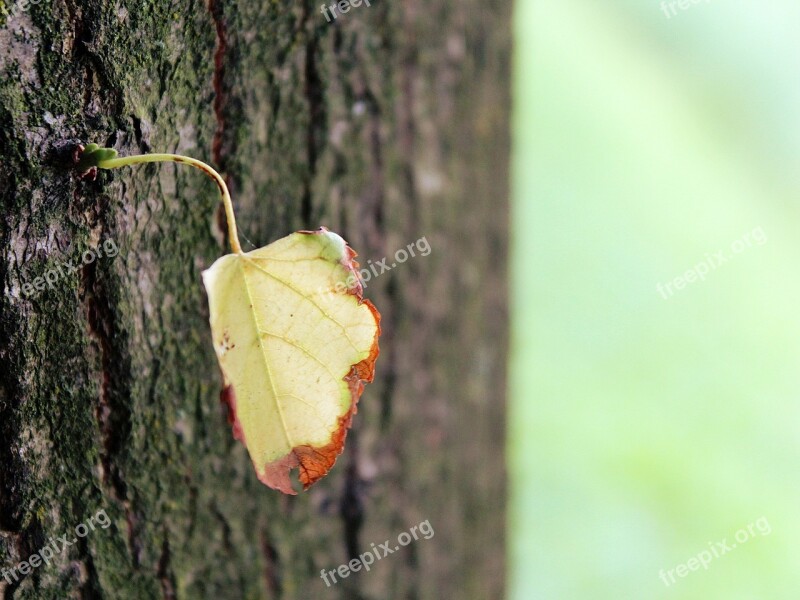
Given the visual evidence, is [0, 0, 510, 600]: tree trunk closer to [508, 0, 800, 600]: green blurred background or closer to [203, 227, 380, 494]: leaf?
[203, 227, 380, 494]: leaf

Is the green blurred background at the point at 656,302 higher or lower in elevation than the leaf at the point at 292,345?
higher

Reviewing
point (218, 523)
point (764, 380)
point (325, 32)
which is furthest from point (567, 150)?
point (218, 523)

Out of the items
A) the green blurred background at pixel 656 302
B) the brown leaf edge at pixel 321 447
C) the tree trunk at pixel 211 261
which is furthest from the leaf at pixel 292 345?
the green blurred background at pixel 656 302

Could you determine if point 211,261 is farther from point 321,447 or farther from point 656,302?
point 656,302

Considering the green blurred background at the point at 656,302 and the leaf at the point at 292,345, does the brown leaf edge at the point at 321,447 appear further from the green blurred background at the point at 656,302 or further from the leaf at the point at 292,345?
the green blurred background at the point at 656,302

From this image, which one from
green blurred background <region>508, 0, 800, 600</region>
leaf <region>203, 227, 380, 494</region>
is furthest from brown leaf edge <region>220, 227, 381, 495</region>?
green blurred background <region>508, 0, 800, 600</region>

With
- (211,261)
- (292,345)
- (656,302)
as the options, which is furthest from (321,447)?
(656,302)

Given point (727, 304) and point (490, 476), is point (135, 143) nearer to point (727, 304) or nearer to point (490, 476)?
point (490, 476)
